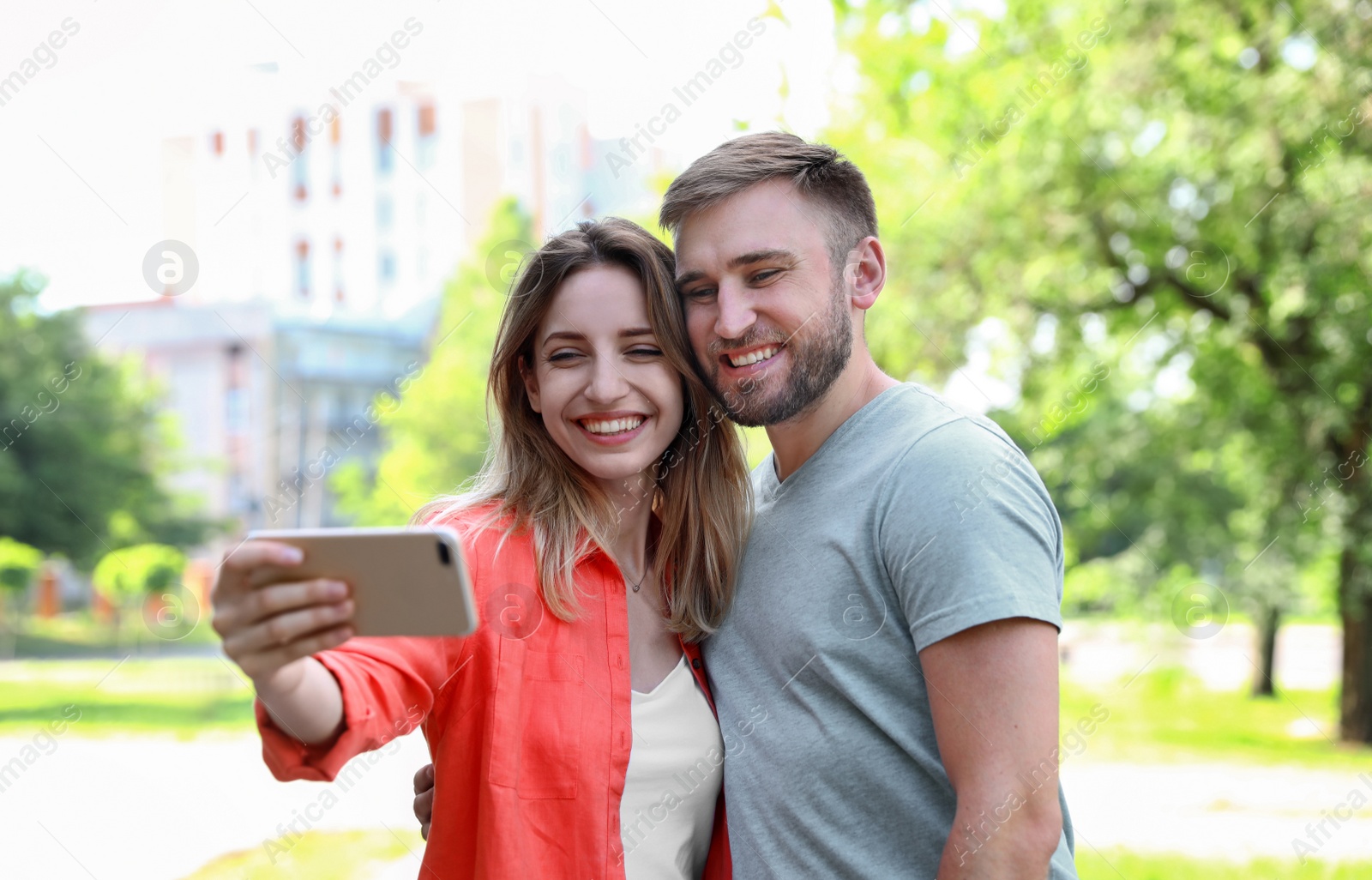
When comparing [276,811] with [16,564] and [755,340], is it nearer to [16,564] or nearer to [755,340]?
[755,340]

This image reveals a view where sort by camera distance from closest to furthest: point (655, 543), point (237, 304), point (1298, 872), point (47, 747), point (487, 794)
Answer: point (487, 794) → point (655, 543) → point (1298, 872) → point (47, 747) → point (237, 304)

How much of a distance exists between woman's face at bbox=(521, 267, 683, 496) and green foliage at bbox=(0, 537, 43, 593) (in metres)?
25.0

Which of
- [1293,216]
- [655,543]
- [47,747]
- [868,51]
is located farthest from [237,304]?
[655,543]

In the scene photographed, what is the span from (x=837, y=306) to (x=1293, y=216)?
342 inches

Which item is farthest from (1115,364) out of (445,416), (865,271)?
(445,416)

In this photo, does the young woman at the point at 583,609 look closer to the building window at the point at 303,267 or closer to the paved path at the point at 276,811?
the paved path at the point at 276,811

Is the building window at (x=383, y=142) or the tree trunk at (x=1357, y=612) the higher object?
the building window at (x=383, y=142)

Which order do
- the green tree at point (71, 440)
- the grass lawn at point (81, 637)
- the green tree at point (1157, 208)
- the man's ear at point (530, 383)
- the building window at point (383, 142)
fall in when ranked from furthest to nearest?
the building window at point (383, 142) → the grass lawn at point (81, 637) → the green tree at point (71, 440) → the green tree at point (1157, 208) → the man's ear at point (530, 383)

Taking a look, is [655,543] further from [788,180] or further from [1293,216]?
[1293,216]

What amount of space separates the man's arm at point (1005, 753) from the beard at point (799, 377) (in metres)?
0.68

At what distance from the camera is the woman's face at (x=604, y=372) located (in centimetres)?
251

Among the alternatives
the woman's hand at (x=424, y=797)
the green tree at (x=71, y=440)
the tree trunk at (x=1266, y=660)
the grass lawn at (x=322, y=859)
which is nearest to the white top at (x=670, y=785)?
the woman's hand at (x=424, y=797)

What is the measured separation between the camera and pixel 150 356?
3753 centimetres

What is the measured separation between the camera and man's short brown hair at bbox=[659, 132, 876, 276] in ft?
8.05
